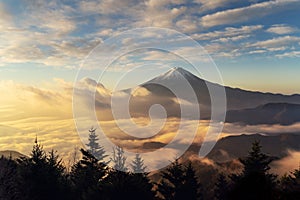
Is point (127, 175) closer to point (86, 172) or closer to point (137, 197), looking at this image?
point (137, 197)

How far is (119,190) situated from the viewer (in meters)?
38.9

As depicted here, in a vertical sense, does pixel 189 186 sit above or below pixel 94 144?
below

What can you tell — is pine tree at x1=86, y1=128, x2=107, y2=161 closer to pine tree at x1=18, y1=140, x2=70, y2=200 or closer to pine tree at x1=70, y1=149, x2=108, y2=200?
pine tree at x1=70, y1=149, x2=108, y2=200

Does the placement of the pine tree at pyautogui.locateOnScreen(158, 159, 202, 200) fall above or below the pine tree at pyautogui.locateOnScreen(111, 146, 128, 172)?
below

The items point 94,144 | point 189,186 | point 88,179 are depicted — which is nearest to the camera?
point 88,179

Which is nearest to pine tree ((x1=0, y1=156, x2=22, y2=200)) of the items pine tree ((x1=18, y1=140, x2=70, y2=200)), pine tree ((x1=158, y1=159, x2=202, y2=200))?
pine tree ((x1=18, y1=140, x2=70, y2=200))

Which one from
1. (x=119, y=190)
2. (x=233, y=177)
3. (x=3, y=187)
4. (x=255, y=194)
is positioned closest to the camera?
(x=255, y=194)

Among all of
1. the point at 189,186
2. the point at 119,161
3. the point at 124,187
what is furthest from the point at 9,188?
the point at 189,186

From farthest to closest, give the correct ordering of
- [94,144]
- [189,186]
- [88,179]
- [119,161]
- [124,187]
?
[94,144] → [119,161] → [189,186] → [88,179] → [124,187]

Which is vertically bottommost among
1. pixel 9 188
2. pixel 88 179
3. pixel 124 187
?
pixel 9 188

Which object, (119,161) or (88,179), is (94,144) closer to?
(119,161)

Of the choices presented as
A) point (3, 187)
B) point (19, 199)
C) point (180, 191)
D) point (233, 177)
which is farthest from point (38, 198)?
point (233, 177)

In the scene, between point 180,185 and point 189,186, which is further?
point 180,185

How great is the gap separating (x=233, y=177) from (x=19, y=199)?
32631mm
